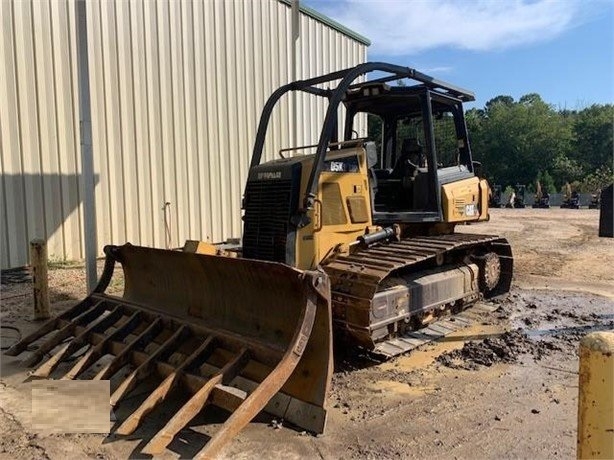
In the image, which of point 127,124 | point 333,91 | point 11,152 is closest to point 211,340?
point 333,91

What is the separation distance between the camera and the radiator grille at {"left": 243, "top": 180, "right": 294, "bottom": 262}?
5301mm

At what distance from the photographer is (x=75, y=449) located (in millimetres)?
3414

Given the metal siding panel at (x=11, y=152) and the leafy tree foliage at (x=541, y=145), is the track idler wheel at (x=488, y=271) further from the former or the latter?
the leafy tree foliage at (x=541, y=145)

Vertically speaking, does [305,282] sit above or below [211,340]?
above

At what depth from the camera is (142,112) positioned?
10.9 meters

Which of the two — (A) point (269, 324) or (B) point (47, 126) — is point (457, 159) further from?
(B) point (47, 126)

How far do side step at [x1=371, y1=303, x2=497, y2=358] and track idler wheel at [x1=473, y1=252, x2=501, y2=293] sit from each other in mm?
300

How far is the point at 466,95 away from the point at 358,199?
2.41m

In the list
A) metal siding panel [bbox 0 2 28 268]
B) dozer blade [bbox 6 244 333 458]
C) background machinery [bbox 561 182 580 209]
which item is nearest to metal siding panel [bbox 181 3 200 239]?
metal siding panel [bbox 0 2 28 268]

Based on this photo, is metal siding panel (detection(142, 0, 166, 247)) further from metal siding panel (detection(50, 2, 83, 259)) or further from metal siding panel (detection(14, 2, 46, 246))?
metal siding panel (detection(14, 2, 46, 246))

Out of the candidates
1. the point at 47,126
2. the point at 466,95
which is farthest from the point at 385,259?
the point at 47,126

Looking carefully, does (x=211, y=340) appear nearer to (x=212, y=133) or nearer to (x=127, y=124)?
(x=127, y=124)

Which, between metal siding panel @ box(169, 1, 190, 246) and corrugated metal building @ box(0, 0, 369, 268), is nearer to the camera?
corrugated metal building @ box(0, 0, 369, 268)

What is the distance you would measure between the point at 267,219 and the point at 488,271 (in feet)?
11.2
